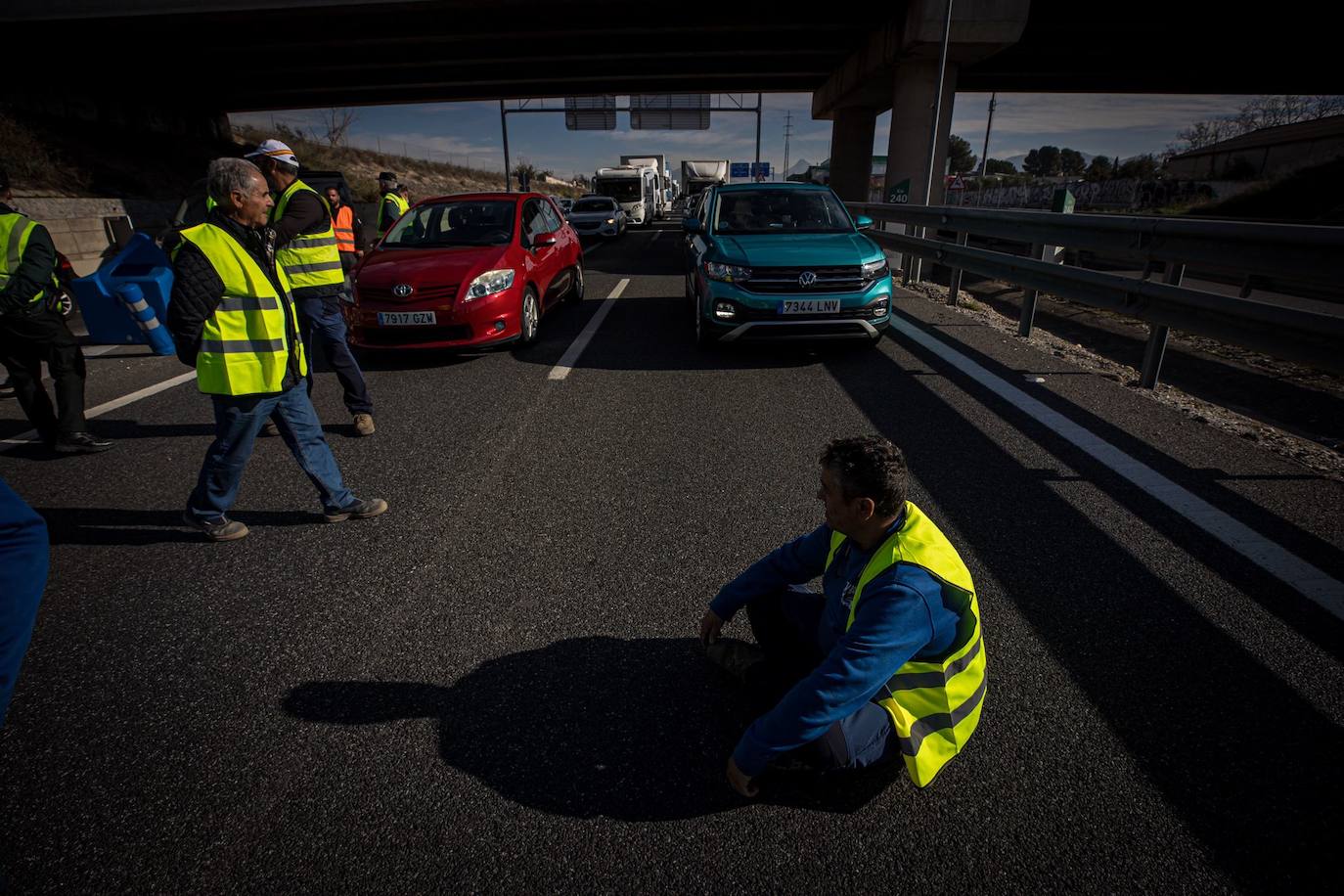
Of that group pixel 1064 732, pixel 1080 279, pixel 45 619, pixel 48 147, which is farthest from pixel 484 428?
pixel 48 147

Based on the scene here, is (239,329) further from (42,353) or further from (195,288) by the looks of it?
(42,353)

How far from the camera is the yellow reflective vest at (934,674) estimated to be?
1.90 m

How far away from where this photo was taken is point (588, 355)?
718 cm

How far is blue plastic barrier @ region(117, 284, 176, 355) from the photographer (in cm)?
736

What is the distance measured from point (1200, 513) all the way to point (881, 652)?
261 cm

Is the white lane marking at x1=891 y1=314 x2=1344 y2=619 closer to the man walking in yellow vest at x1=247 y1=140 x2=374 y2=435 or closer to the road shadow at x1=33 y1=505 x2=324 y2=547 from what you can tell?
the road shadow at x1=33 y1=505 x2=324 y2=547

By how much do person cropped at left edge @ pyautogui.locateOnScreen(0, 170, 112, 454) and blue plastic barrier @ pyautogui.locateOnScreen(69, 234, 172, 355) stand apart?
300cm

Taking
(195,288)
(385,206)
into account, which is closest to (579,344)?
(385,206)

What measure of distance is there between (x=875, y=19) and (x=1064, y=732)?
72.7ft

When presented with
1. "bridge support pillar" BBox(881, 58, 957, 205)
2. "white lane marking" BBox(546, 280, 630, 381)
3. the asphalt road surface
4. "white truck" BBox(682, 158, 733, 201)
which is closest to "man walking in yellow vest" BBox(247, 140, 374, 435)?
the asphalt road surface

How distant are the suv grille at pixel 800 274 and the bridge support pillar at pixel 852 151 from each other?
2577 centimetres

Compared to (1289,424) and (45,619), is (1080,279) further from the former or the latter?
(45,619)

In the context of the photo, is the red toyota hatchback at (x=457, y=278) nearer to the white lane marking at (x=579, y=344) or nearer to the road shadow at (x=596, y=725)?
the white lane marking at (x=579, y=344)

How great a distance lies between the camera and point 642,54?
78.6 feet
